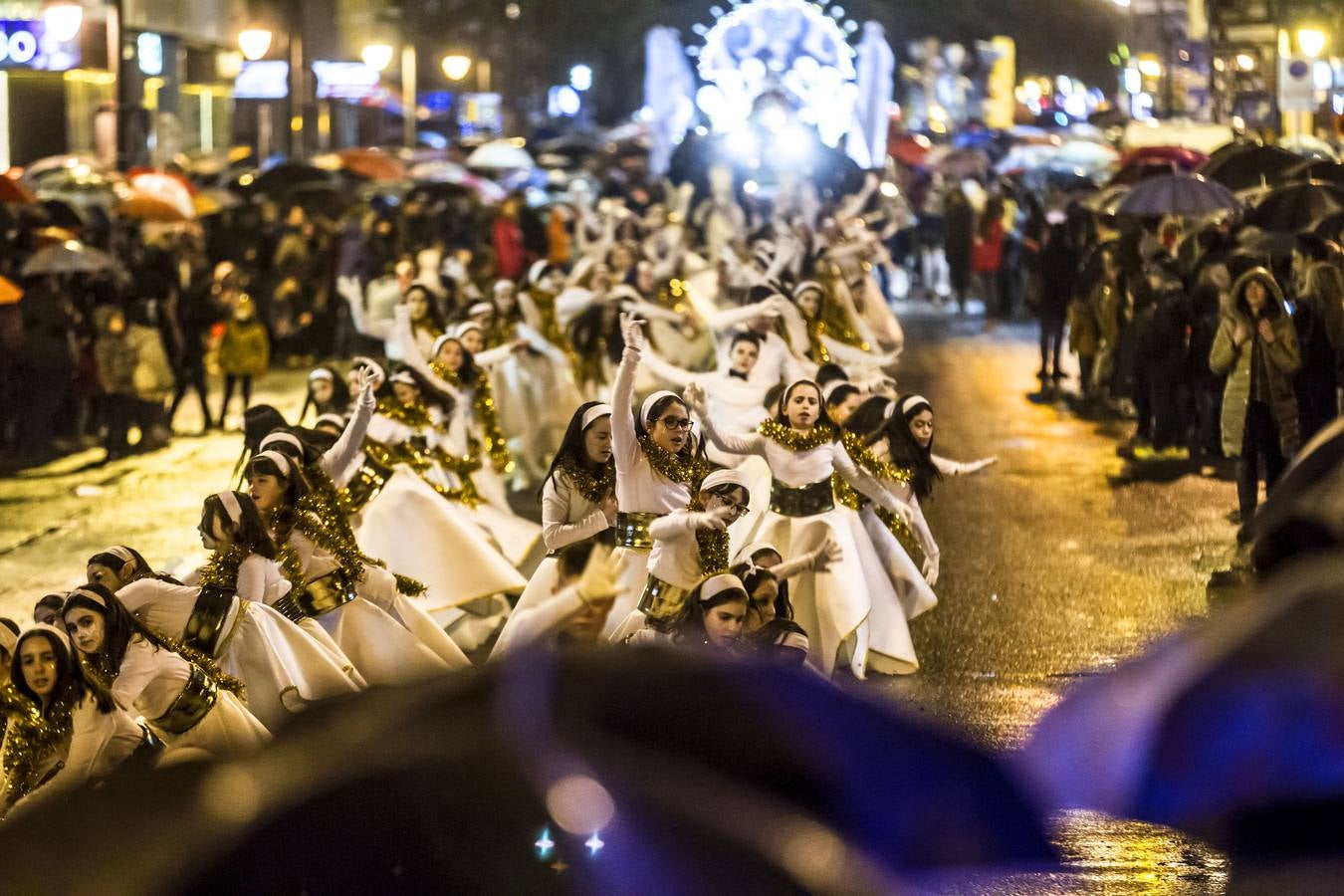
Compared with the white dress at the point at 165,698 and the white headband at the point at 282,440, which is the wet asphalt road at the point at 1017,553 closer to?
the white dress at the point at 165,698

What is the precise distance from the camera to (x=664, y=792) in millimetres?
2713

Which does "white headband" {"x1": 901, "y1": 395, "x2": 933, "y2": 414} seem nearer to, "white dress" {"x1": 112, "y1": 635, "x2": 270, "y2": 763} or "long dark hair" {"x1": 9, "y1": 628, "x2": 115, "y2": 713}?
"white dress" {"x1": 112, "y1": 635, "x2": 270, "y2": 763}

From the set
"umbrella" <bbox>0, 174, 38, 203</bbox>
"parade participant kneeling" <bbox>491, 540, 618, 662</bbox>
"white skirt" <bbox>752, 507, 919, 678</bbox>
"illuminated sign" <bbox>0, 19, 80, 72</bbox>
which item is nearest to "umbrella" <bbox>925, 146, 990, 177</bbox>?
"illuminated sign" <bbox>0, 19, 80, 72</bbox>

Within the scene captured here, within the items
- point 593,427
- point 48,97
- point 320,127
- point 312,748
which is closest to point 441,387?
point 593,427

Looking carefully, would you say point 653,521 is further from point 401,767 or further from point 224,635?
point 401,767

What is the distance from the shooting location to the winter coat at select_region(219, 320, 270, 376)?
19.8 metres

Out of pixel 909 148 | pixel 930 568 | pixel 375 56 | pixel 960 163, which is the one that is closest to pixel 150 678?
pixel 930 568

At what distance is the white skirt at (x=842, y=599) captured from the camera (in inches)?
382

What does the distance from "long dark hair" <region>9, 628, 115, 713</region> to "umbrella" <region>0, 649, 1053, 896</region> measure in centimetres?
350

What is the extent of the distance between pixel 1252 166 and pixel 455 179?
50.1 feet

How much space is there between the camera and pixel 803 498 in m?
9.80

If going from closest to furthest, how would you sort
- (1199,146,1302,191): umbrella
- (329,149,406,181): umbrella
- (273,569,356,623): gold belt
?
(273,569,356,623): gold belt
(1199,146,1302,191): umbrella
(329,149,406,181): umbrella

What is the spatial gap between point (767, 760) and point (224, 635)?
486 cm

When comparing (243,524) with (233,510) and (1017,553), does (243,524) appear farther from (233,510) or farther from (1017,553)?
(1017,553)
